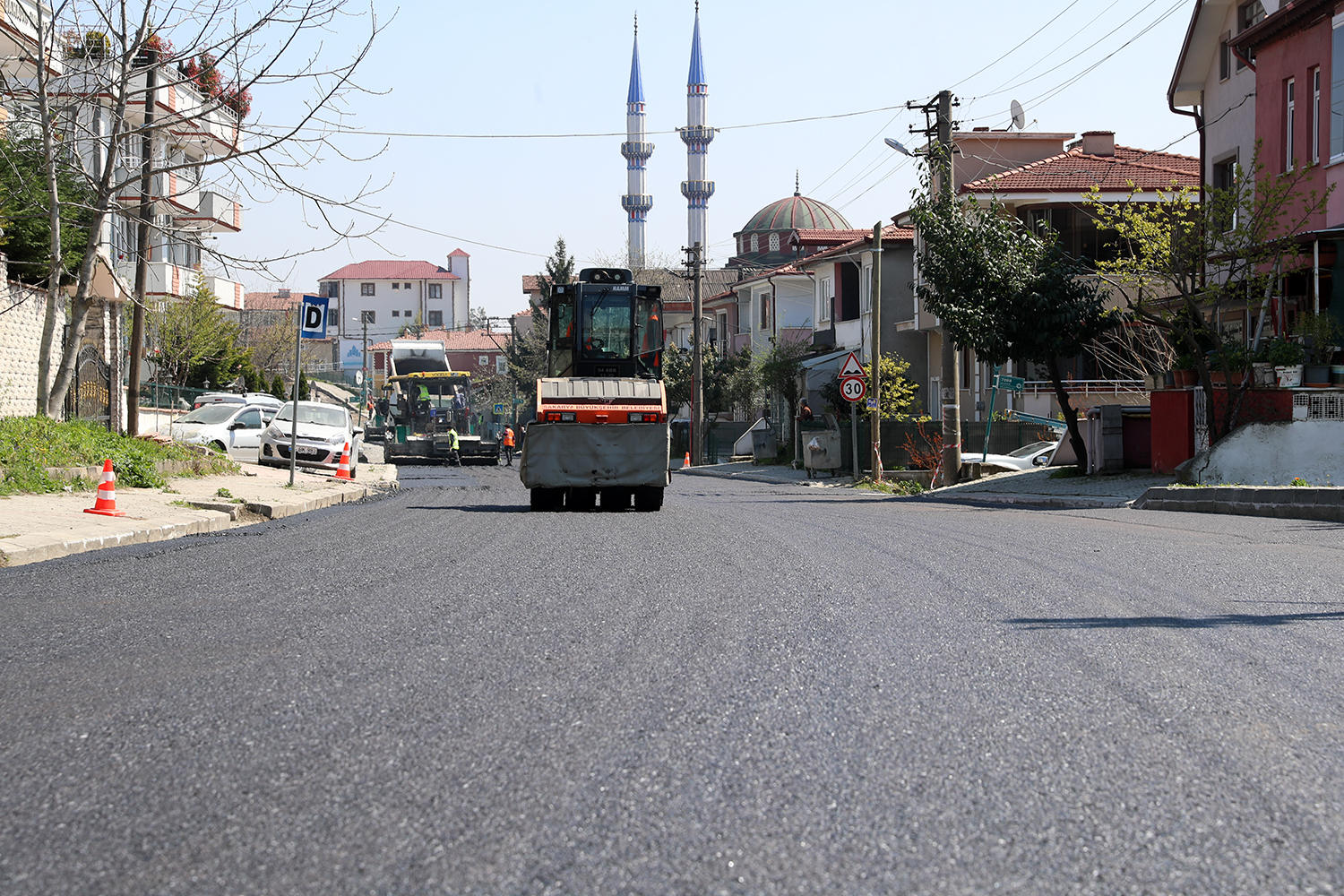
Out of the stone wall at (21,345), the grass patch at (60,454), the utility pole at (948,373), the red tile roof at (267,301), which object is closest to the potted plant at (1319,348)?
the utility pole at (948,373)

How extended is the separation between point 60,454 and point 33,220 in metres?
9.66

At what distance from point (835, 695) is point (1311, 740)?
182cm

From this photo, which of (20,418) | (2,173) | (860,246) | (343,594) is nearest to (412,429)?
(860,246)

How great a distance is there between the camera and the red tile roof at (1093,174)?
124 feet

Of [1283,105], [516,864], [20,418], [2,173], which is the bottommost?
[516,864]

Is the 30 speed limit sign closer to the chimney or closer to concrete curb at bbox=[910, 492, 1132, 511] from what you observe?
concrete curb at bbox=[910, 492, 1132, 511]

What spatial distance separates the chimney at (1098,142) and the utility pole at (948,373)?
15.7 meters

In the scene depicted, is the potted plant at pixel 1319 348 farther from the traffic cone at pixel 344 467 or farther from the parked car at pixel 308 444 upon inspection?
the parked car at pixel 308 444

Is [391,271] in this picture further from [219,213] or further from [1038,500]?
[1038,500]

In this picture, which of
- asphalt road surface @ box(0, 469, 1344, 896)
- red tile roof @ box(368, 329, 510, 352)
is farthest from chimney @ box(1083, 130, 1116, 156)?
red tile roof @ box(368, 329, 510, 352)

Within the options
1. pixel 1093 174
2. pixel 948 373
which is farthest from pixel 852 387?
pixel 1093 174

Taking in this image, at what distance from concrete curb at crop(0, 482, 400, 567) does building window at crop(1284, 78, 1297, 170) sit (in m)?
18.2

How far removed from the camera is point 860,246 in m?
47.5

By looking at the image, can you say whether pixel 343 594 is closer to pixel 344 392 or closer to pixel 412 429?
pixel 412 429
